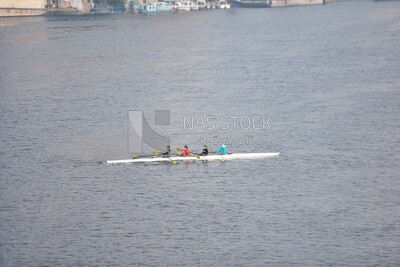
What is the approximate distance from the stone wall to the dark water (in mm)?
61616

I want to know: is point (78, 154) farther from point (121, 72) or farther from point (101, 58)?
point (101, 58)

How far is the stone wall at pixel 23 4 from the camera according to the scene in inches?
6890

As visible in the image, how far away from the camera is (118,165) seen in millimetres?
59906

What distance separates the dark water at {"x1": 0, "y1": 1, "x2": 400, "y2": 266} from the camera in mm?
47000

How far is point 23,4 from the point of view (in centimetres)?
17750
